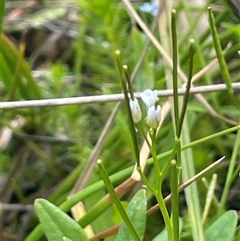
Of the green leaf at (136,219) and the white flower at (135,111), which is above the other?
the white flower at (135,111)

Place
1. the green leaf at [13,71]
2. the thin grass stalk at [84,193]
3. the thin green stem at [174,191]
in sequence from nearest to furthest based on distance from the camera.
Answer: the thin green stem at [174,191], the thin grass stalk at [84,193], the green leaf at [13,71]

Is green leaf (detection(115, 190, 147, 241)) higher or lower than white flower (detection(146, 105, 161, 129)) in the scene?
lower

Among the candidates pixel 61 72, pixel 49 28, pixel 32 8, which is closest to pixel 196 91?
pixel 61 72

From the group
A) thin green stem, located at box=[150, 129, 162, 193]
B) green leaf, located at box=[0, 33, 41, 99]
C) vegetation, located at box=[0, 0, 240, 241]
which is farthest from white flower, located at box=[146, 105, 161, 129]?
green leaf, located at box=[0, 33, 41, 99]

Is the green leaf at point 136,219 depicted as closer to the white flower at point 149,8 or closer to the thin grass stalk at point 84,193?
the thin grass stalk at point 84,193

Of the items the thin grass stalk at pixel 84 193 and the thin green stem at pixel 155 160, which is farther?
the thin grass stalk at pixel 84 193

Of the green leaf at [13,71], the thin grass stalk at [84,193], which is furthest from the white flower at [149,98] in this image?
the green leaf at [13,71]

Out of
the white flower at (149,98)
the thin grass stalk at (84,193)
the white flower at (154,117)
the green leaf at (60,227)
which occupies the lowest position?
the thin grass stalk at (84,193)

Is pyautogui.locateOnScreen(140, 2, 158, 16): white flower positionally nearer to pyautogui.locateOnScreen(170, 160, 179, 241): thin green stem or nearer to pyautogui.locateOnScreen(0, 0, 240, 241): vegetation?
pyautogui.locateOnScreen(0, 0, 240, 241): vegetation
